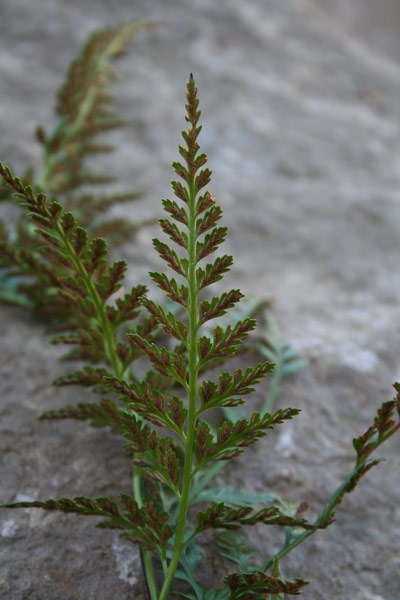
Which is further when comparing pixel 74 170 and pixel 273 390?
pixel 74 170

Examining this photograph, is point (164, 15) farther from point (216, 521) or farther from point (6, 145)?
point (216, 521)

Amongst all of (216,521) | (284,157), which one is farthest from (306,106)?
(216,521)

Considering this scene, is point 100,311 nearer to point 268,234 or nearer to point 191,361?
point 191,361

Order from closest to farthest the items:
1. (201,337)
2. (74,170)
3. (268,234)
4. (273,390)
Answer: (201,337)
(273,390)
(74,170)
(268,234)

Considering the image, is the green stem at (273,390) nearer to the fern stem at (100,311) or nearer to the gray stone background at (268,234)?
the gray stone background at (268,234)

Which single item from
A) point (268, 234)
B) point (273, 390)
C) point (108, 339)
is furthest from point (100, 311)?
point (268, 234)

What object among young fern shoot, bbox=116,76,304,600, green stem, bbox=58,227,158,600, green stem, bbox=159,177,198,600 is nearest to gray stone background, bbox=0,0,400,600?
green stem, bbox=58,227,158,600

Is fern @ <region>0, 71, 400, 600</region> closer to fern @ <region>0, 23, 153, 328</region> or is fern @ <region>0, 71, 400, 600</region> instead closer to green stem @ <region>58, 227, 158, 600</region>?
green stem @ <region>58, 227, 158, 600</region>

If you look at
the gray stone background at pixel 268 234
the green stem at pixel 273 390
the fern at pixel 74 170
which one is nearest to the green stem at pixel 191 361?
the gray stone background at pixel 268 234
